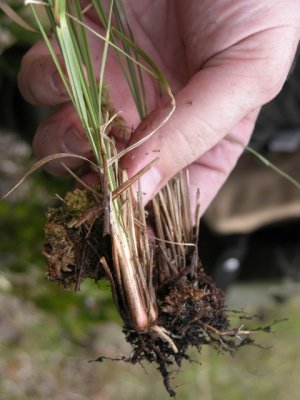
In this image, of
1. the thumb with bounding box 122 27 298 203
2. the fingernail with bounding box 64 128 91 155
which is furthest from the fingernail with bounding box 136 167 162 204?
the fingernail with bounding box 64 128 91 155

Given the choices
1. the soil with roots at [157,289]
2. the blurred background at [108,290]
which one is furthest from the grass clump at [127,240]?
the blurred background at [108,290]

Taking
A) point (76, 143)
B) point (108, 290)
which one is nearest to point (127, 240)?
point (76, 143)

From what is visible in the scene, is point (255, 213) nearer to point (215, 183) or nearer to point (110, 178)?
point (215, 183)

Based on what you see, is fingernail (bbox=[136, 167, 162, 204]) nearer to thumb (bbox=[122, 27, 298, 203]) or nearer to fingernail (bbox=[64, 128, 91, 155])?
thumb (bbox=[122, 27, 298, 203])

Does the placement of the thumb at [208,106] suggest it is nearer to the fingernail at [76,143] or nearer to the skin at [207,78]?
the skin at [207,78]

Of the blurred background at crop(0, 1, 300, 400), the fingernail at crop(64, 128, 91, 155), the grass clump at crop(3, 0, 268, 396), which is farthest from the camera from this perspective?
the blurred background at crop(0, 1, 300, 400)
